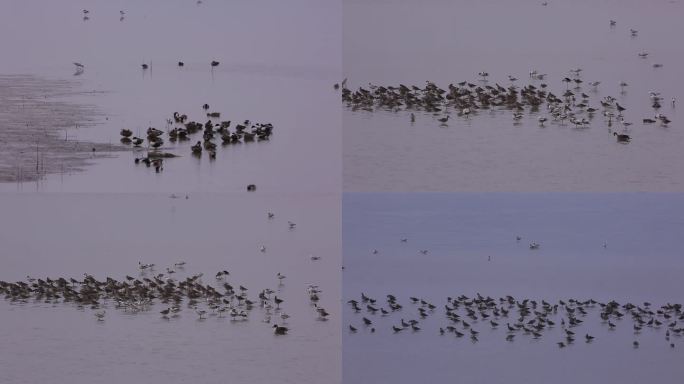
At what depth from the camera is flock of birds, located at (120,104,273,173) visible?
172 inches

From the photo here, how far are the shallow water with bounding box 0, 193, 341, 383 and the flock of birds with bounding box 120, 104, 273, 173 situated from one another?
A: 0.56 feet

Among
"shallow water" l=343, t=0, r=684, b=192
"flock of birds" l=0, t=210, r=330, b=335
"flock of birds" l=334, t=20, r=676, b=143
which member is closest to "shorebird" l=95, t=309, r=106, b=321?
"flock of birds" l=0, t=210, r=330, b=335

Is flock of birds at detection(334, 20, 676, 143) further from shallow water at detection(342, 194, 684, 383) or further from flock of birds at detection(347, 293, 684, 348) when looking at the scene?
flock of birds at detection(347, 293, 684, 348)

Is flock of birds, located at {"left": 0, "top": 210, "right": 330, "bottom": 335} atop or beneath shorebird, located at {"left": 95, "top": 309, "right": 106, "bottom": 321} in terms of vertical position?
atop

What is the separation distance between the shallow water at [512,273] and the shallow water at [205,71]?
0.38m

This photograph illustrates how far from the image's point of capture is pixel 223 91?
440 centimetres

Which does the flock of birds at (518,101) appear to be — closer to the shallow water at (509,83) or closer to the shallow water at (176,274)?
the shallow water at (509,83)

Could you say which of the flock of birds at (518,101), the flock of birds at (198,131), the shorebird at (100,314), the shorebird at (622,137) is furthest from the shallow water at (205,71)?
the shorebird at (622,137)

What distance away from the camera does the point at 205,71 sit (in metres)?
A: 4.43

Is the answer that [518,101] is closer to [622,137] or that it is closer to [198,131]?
[622,137]

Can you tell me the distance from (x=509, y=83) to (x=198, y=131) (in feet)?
4.01

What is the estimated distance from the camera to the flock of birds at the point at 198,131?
4379 millimetres

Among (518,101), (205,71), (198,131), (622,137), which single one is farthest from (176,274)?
(622,137)

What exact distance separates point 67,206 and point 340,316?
1.13m
